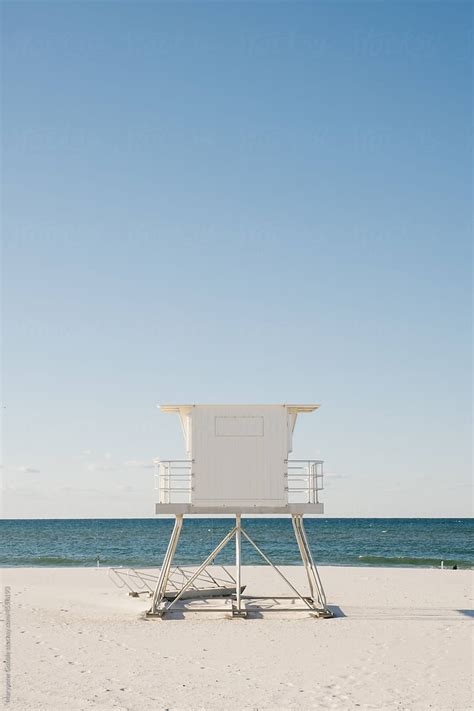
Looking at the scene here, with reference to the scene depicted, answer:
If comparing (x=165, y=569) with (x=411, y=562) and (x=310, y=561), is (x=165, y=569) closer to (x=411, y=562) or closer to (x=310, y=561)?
(x=310, y=561)

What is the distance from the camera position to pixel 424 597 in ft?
92.4

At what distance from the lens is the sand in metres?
13.2

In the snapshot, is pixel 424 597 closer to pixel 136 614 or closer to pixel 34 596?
pixel 136 614

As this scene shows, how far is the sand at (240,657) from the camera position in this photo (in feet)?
43.3

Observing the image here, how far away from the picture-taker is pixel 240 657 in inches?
651

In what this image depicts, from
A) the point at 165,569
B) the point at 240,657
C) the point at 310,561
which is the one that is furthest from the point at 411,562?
the point at 240,657

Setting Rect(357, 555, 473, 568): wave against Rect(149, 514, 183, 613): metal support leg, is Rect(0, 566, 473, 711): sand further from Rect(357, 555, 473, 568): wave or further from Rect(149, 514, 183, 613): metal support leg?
Rect(357, 555, 473, 568): wave

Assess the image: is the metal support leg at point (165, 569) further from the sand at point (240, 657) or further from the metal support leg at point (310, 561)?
the metal support leg at point (310, 561)

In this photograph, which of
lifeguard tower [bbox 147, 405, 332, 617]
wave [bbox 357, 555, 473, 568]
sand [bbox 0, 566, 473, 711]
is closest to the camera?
sand [bbox 0, 566, 473, 711]

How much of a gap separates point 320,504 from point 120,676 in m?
8.78

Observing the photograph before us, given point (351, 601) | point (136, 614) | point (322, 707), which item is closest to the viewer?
point (322, 707)

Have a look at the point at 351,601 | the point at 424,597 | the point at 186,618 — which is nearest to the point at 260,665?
the point at 186,618

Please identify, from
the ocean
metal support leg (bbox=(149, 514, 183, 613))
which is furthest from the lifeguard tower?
the ocean

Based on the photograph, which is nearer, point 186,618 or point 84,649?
point 84,649
